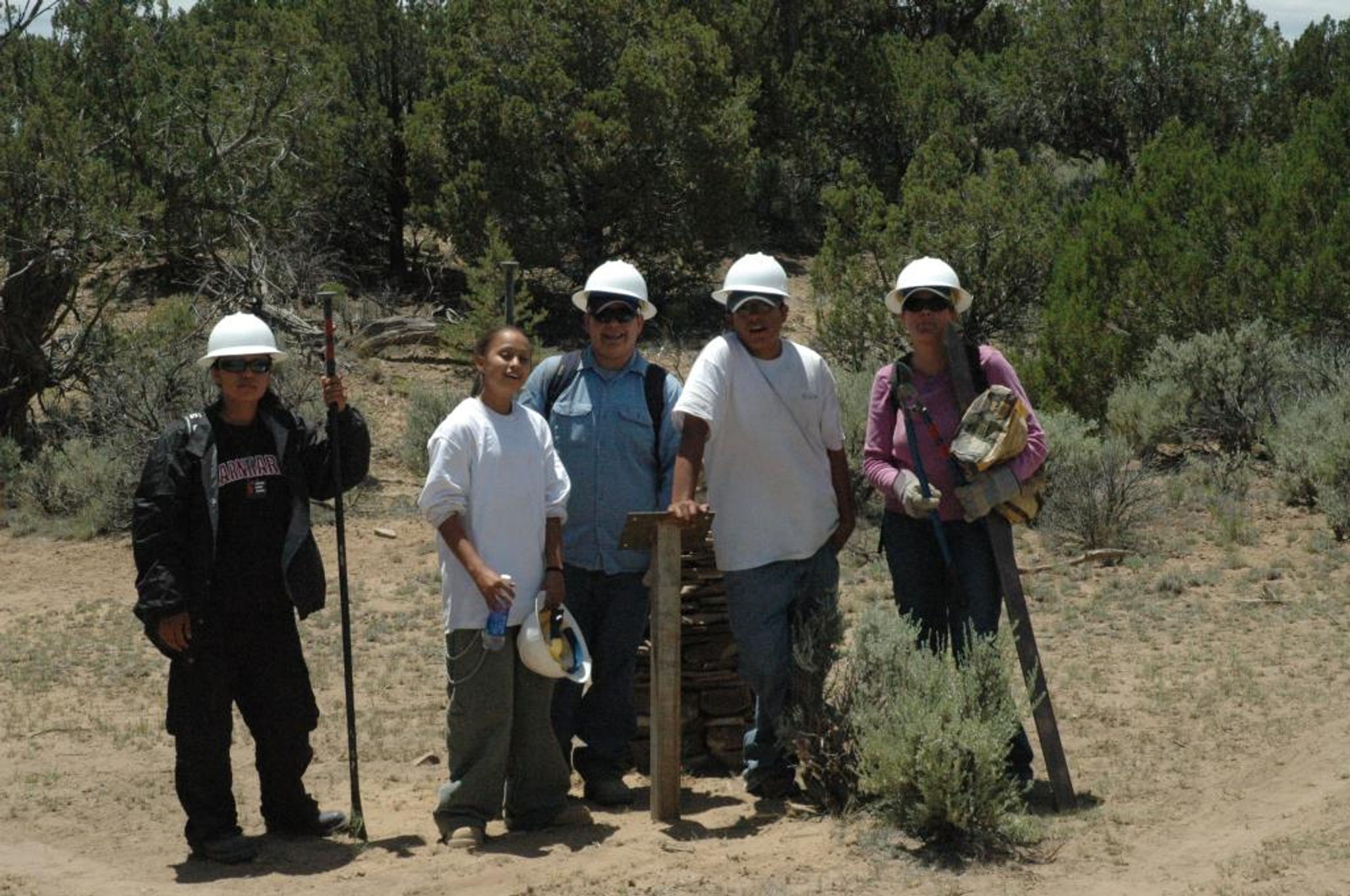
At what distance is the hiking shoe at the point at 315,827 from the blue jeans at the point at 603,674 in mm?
796

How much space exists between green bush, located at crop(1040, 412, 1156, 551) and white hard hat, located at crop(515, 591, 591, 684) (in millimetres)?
5316

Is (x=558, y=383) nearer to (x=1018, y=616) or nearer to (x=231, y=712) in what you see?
(x=231, y=712)

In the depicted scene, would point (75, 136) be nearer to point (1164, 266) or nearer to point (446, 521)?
point (1164, 266)

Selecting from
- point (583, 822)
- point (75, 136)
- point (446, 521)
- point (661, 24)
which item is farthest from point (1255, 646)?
point (661, 24)

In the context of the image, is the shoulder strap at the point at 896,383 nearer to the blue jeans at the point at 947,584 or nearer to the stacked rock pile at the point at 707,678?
the blue jeans at the point at 947,584

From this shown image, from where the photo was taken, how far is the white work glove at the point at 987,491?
17.9 ft

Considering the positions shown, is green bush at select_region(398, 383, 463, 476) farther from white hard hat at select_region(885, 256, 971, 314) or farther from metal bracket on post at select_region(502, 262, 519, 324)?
white hard hat at select_region(885, 256, 971, 314)

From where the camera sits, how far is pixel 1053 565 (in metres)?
10.3

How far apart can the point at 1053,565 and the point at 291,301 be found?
10.6 meters

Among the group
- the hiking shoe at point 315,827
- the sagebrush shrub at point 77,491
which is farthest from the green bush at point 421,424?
the hiking shoe at point 315,827

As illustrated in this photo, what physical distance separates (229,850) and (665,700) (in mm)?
1475

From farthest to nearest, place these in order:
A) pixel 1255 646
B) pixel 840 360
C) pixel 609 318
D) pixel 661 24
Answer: pixel 661 24 → pixel 840 360 → pixel 1255 646 → pixel 609 318

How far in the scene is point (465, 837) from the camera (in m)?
5.43

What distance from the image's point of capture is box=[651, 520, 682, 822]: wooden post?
561cm
